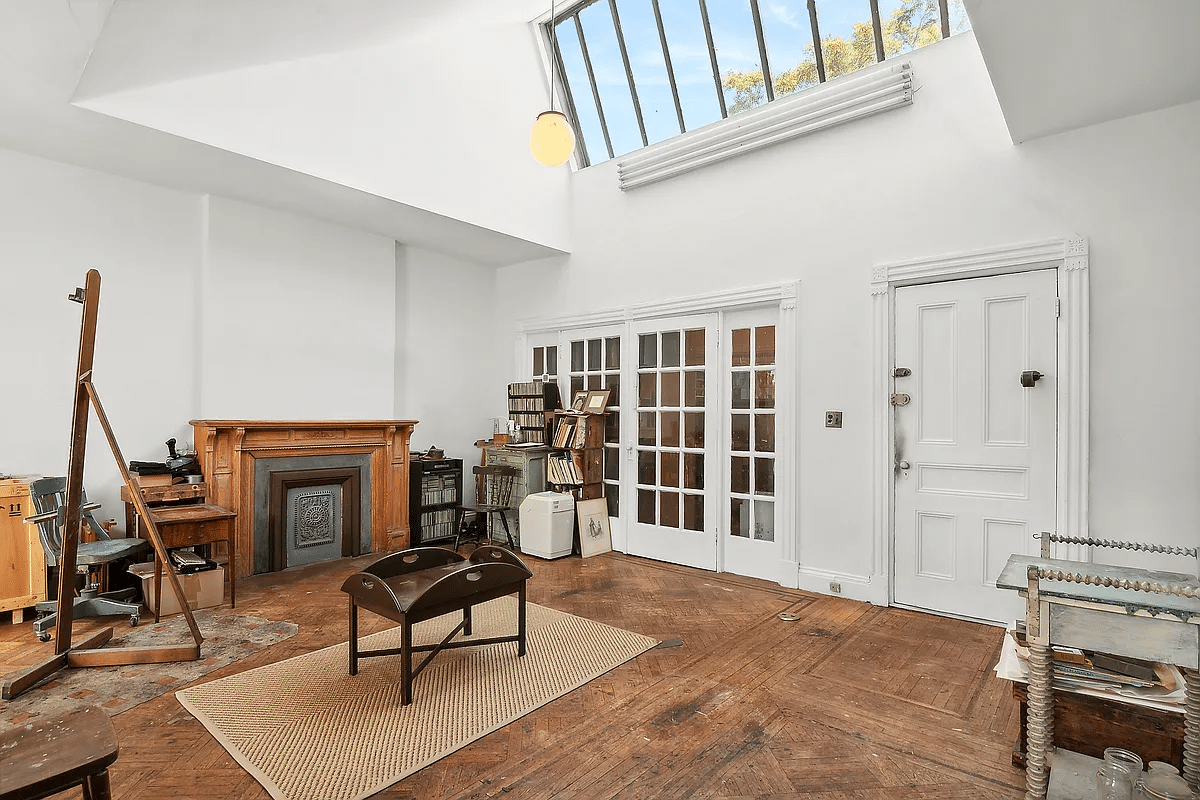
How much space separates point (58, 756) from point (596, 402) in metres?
4.99

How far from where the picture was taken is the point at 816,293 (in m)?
4.92

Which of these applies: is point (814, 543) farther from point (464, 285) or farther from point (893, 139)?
point (464, 285)

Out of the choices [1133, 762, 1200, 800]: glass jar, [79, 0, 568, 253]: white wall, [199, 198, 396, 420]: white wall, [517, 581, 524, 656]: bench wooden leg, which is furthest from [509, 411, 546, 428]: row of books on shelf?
[1133, 762, 1200, 800]: glass jar

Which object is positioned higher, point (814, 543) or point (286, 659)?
point (814, 543)

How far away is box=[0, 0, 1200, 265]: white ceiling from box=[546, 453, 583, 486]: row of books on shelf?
263 centimetres

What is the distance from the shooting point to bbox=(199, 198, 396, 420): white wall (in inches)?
210

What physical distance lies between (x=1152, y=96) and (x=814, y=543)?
3.35 m

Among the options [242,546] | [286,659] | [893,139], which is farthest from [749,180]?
[242,546]

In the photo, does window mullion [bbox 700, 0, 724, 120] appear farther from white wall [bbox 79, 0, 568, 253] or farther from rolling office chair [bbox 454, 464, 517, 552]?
rolling office chair [bbox 454, 464, 517, 552]

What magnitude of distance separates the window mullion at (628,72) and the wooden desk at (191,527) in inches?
193

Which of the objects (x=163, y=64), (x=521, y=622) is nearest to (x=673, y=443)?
(x=521, y=622)

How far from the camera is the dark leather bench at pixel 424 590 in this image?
2990 mm

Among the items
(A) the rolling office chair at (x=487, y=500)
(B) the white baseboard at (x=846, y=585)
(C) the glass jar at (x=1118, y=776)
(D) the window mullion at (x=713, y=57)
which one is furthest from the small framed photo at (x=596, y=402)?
(C) the glass jar at (x=1118, y=776)

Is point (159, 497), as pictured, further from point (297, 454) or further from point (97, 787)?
point (97, 787)
